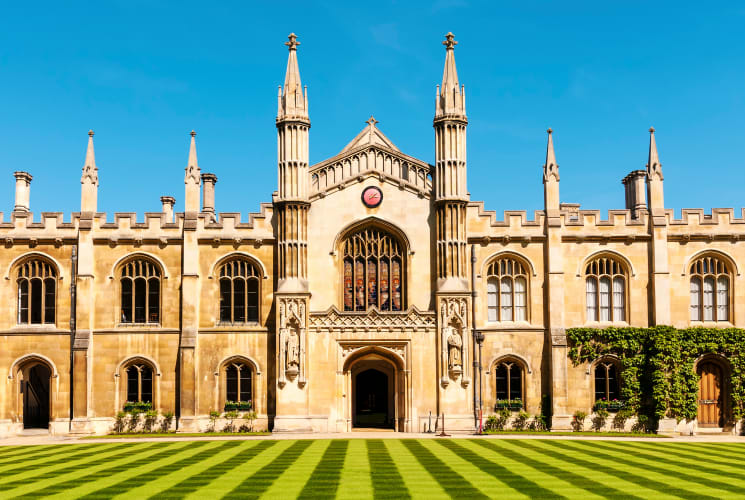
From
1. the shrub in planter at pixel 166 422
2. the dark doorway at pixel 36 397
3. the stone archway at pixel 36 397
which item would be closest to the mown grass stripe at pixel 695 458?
the shrub in planter at pixel 166 422

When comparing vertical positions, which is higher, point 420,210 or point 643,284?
point 420,210

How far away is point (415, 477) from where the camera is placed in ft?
65.1

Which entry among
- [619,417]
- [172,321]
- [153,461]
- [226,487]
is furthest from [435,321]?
[226,487]

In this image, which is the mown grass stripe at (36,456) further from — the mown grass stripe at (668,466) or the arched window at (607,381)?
the arched window at (607,381)

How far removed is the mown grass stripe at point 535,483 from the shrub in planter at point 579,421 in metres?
12.9

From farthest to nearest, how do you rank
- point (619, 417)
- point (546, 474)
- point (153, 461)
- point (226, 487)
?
point (619, 417) → point (153, 461) → point (546, 474) → point (226, 487)

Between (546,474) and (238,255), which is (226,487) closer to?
(546,474)

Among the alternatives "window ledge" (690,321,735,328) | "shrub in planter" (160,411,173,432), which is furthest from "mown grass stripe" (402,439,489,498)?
"window ledge" (690,321,735,328)

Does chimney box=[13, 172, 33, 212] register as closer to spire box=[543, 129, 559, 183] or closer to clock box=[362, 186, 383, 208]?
clock box=[362, 186, 383, 208]

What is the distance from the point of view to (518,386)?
121 feet

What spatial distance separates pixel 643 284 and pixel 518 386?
24.7 feet

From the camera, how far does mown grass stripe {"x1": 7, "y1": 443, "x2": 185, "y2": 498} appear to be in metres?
18.5

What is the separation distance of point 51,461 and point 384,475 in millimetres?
11012

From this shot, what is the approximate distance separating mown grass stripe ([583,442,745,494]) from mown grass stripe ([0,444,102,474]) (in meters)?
18.0
